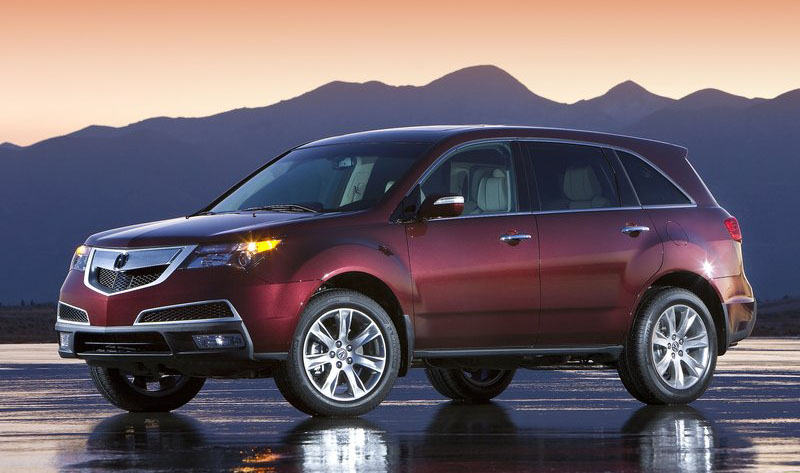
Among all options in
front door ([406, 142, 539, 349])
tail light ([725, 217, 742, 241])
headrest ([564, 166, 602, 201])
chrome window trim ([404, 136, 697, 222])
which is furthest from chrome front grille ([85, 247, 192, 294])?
tail light ([725, 217, 742, 241])

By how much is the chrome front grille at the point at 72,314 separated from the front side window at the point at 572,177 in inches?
142

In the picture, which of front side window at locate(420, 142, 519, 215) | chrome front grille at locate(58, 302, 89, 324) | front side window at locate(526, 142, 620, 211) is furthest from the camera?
front side window at locate(526, 142, 620, 211)

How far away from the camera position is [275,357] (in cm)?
1109

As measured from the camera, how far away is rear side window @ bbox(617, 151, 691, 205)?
13430 millimetres

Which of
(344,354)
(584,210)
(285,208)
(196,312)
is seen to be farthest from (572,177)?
(196,312)

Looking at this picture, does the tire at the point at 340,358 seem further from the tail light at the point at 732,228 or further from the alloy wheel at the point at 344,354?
the tail light at the point at 732,228

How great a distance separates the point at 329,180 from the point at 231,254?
176 centimetres

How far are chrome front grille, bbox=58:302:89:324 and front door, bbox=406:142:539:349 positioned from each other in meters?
2.37

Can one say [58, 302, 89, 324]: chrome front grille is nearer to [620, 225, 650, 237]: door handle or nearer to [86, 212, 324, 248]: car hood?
[86, 212, 324, 248]: car hood

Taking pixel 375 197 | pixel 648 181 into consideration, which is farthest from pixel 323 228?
pixel 648 181

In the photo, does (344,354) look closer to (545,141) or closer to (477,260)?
(477,260)

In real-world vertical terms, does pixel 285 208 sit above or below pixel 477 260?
above

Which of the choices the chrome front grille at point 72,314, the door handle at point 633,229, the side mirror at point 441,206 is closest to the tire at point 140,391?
the chrome front grille at point 72,314

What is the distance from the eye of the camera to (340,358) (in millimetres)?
11406
